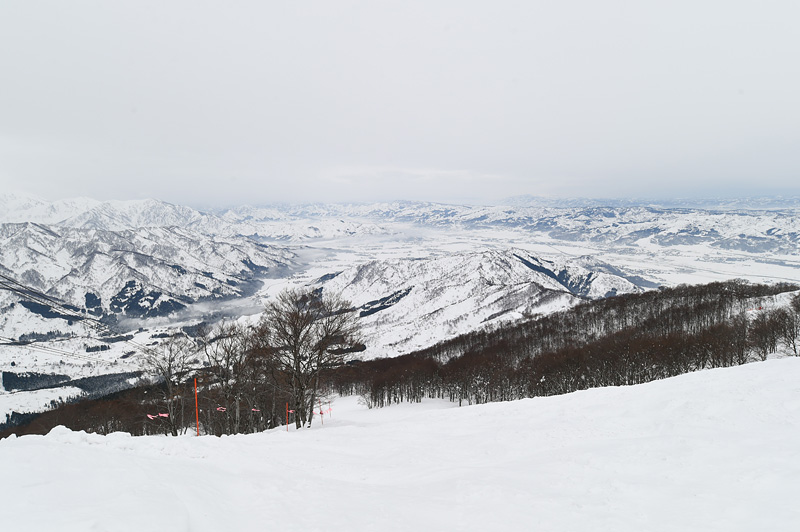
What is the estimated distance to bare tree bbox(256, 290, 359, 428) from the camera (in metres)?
22.0

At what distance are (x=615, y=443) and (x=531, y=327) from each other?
511ft

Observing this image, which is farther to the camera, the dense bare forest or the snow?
the snow

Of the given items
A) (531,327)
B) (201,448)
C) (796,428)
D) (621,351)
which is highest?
(796,428)

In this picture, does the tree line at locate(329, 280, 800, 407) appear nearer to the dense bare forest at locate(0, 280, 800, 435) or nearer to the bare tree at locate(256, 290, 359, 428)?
the dense bare forest at locate(0, 280, 800, 435)

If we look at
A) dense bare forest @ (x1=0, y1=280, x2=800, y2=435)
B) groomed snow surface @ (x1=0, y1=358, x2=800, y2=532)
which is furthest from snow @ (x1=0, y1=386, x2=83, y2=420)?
groomed snow surface @ (x1=0, y1=358, x2=800, y2=532)

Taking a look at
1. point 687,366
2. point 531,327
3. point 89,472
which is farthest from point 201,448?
point 531,327

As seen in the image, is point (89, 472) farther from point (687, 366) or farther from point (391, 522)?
point (687, 366)

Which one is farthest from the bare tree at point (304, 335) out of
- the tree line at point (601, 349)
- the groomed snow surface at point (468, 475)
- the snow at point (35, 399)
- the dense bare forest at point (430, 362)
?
the snow at point (35, 399)

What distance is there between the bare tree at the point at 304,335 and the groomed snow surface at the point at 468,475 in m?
6.52

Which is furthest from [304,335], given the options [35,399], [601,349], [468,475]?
[35,399]

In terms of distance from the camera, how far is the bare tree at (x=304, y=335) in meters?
22.0

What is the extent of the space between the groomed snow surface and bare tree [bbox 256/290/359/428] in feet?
21.4

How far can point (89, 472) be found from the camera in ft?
26.1

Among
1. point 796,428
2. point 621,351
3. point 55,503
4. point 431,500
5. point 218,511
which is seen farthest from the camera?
point 621,351
